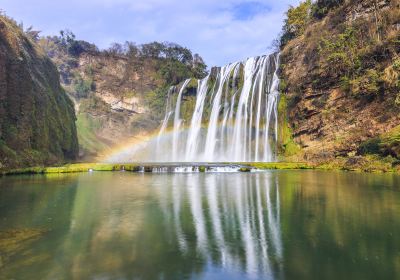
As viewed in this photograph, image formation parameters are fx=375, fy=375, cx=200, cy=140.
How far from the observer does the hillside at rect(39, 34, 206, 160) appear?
6931 cm

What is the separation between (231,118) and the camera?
4800cm

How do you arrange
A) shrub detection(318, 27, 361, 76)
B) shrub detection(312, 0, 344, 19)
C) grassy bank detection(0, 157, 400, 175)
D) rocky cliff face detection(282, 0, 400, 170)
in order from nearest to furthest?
grassy bank detection(0, 157, 400, 175) < rocky cliff face detection(282, 0, 400, 170) < shrub detection(318, 27, 361, 76) < shrub detection(312, 0, 344, 19)

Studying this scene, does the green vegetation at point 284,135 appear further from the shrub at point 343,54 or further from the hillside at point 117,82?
the hillside at point 117,82

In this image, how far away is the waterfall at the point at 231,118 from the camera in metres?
44.9

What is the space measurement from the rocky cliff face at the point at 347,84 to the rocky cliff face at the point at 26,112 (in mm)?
26279

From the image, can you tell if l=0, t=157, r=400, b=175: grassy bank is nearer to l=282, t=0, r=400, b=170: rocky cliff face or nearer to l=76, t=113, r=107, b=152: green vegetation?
l=282, t=0, r=400, b=170: rocky cliff face

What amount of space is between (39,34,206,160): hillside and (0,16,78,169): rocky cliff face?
1735cm

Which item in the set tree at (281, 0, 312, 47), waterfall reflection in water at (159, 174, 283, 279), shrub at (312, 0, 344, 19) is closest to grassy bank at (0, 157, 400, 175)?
waterfall reflection in water at (159, 174, 283, 279)

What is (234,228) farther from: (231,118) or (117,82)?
(117,82)

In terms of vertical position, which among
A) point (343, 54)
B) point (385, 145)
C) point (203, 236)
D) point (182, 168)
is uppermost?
point (343, 54)

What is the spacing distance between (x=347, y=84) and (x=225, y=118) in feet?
54.3

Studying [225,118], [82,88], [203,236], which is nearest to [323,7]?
[225,118]

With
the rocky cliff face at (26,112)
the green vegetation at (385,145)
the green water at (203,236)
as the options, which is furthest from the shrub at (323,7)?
→ the green water at (203,236)

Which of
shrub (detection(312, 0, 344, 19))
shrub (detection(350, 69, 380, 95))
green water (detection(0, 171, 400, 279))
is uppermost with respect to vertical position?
shrub (detection(312, 0, 344, 19))
